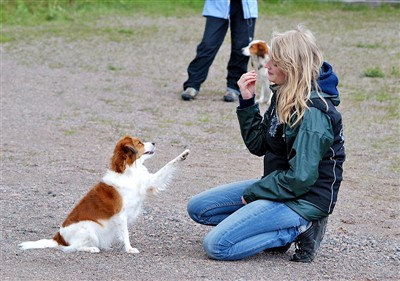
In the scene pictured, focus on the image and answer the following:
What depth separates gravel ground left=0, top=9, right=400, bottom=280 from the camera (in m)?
5.91

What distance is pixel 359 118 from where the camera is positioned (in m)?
11.4

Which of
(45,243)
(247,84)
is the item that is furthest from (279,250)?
(45,243)

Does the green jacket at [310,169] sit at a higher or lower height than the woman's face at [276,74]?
lower

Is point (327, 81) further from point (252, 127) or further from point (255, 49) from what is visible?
point (255, 49)

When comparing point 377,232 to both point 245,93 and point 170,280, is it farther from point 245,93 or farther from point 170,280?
point 170,280

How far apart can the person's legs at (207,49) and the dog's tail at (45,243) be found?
6265 mm

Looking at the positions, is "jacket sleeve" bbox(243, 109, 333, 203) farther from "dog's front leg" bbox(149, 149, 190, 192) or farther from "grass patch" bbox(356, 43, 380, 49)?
"grass patch" bbox(356, 43, 380, 49)

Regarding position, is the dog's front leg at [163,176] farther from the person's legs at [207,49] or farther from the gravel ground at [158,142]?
the person's legs at [207,49]

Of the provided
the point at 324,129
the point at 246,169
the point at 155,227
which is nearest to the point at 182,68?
the point at 246,169

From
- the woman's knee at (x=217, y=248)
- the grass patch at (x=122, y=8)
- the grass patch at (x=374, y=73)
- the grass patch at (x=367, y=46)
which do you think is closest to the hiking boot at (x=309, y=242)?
the woman's knee at (x=217, y=248)

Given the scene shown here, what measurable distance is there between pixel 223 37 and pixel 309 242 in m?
6.64

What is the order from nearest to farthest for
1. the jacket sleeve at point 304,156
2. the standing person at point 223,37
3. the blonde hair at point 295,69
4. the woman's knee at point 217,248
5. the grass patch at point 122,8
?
the jacket sleeve at point 304,156, the blonde hair at point 295,69, the woman's knee at point 217,248, the standing person at point 223,37, the grass patch at point 122,8

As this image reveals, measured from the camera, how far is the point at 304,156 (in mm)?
5617

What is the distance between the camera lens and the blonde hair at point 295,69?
18.8 feet
